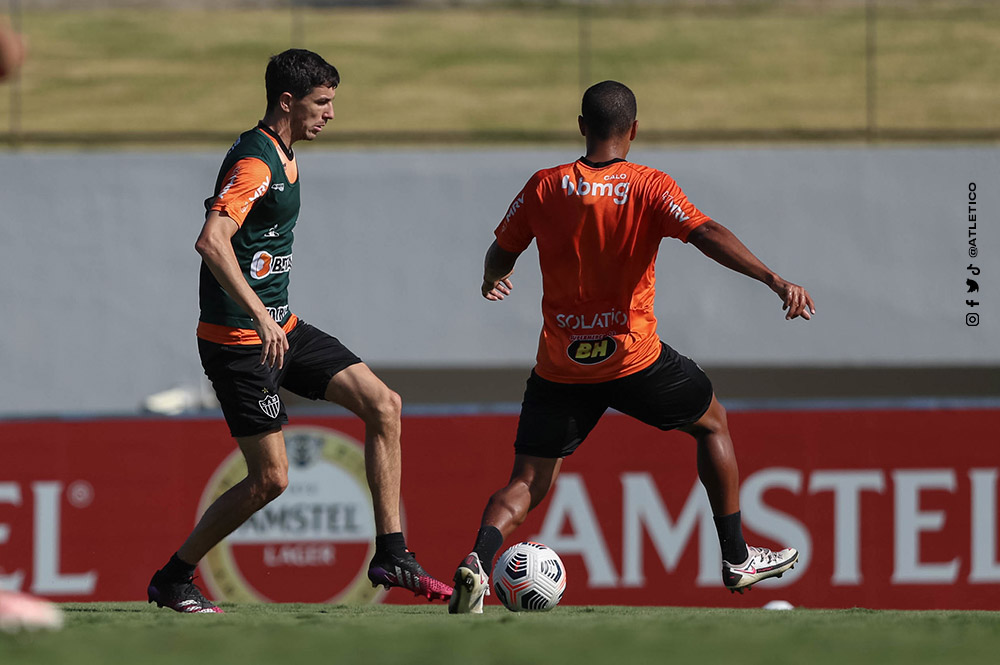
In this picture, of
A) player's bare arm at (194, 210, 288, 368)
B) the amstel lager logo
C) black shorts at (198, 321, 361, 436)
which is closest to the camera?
player's bare arm at (194, 210, 288, 368)

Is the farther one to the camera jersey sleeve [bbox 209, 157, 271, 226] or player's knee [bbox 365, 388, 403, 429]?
player's knee [bbox 365, 388, 403, 429]

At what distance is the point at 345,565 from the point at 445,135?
5.38 metres

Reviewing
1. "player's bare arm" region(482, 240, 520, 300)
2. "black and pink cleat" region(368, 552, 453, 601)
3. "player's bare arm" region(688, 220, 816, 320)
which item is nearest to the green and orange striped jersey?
"player's bare arm" region(482, 240, 520, 300)

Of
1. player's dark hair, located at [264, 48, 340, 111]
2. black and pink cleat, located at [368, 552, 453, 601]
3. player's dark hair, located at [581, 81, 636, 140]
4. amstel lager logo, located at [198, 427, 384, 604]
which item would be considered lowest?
amstel lager logo, located at [198, 427, 384, 604]

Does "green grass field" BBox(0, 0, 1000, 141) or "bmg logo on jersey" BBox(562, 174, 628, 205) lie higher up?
"green grass field" BBox(0, 0, 1000, 141)

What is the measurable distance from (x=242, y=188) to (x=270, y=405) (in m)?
0.90

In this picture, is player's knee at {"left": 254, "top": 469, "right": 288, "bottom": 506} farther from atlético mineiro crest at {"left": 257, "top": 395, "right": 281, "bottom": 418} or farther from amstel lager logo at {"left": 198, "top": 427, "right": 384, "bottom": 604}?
amstel lager logo at {"left": 198, "top": 427, "right": 384, "bottom": 604}

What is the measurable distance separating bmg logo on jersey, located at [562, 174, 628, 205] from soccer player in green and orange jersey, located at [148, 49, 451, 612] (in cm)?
109

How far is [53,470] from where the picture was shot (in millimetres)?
9906

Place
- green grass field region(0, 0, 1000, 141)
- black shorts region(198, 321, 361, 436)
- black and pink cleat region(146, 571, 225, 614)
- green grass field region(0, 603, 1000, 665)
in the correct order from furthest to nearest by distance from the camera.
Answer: green grass field region(0, 0, 1000, 141) < black and pink cleat region(146, 571, 225, 614) < black shorts region(198, 321, 361, 436) < green grass field region(0, 603, 1000, 665)

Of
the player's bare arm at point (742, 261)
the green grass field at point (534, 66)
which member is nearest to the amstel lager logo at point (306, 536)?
the player's bare arm at point (742, 261)

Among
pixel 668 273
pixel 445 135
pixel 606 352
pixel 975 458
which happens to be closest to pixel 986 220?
pixel 668 273

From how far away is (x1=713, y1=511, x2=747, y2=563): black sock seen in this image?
19.4 feet

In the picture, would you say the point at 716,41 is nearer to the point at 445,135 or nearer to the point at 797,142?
the point at 797,142
